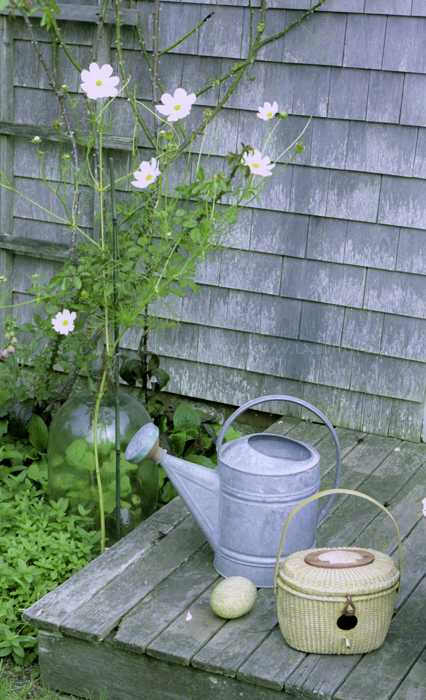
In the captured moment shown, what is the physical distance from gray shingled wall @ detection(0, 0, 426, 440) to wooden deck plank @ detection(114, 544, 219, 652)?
1.01 m

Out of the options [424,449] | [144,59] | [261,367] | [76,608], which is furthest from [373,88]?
[76,608]

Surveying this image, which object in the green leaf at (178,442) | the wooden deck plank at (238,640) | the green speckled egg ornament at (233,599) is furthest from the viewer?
the green leaf at (178,442)

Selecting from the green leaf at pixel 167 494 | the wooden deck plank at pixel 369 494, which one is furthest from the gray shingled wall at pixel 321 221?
the green leaf at pixel 167 494

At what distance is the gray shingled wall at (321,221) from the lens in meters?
2.84

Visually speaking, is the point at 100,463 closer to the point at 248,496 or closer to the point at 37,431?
the point at 37,431

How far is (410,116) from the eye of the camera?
9.21 ft

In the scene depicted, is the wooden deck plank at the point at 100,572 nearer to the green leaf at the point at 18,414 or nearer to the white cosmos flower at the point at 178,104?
the green leaf at the point at 18,414

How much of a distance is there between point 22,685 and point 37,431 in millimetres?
1112

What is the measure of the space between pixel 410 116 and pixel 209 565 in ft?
5.83

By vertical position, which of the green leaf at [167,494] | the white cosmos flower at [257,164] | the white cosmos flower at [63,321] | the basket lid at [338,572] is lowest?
the green leaf at [167,494]

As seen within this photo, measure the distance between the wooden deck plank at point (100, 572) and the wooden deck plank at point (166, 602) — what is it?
0.15 m

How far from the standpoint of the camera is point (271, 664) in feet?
5.81

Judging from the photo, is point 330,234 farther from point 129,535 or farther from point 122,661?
point 122,661

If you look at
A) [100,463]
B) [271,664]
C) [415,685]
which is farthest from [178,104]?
[415,685]
